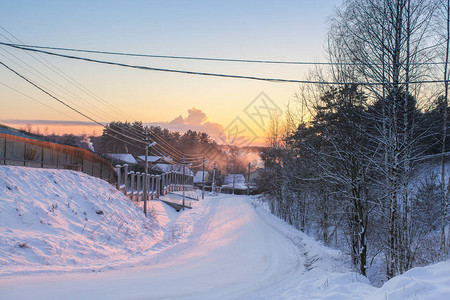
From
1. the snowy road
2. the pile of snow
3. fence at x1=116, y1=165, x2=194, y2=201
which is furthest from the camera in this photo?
fence at x1=116, y1=165, x2=194, y2=201

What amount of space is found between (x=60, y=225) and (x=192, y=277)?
5669 mm

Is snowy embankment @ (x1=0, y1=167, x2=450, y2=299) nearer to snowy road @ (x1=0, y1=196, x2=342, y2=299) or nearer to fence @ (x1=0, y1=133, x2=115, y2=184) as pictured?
snowy road @ (x1=0, y1=196, x2=342, y2=299)

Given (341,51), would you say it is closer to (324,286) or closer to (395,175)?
(395,175)

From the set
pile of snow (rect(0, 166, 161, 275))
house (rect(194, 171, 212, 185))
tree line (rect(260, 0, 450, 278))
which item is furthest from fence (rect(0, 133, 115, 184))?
house (rect(194, 171, 212, 185))

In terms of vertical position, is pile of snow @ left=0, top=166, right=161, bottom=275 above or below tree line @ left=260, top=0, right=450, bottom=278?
below

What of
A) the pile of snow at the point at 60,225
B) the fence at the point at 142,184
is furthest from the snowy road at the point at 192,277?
the fence at the point at 142,184

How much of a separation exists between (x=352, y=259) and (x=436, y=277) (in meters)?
7.30

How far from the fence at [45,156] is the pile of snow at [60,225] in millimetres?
1510

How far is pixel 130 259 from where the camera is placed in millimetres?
10844

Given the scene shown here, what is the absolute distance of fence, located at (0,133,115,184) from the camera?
46.0 feet

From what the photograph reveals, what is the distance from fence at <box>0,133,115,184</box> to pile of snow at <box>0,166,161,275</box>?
4.95 feet

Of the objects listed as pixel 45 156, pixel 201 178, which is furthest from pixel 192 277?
pixel 201 178

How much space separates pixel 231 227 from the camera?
22328 millimetres

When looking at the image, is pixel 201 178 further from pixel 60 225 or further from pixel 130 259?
pixel 130 259
